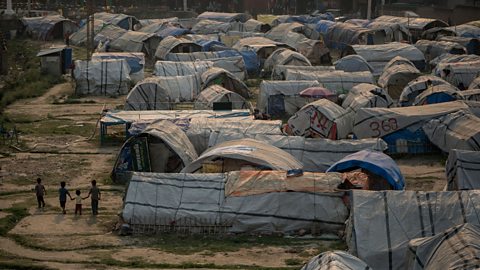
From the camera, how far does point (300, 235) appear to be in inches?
652

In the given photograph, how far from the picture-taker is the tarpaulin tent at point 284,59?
37.5 meters

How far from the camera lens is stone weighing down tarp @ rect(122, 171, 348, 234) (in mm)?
16672

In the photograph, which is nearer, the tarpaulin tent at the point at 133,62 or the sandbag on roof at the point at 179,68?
the sandbag on roof at the point at 179,68

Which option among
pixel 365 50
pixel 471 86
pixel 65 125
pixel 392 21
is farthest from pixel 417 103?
pixel 392 21

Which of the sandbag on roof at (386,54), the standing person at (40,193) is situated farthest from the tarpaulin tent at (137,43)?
the standing person at (40,193)

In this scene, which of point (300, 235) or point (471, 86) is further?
point (471, 86)

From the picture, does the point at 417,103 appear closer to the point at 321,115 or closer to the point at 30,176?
the point at 321,115

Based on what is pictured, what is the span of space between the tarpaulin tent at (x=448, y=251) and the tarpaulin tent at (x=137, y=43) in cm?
3416

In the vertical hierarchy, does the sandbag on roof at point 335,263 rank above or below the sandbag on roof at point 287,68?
above

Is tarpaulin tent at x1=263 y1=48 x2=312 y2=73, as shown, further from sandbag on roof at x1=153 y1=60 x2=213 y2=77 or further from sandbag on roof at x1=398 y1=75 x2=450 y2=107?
sandbag on roof at x1=398 y1=75 x2=450 y2=107

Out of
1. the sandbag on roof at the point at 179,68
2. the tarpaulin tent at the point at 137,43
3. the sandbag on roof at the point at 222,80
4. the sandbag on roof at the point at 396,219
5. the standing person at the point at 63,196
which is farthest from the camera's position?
the tarpaulin tent at the point at 137,43

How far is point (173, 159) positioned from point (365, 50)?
2094cm

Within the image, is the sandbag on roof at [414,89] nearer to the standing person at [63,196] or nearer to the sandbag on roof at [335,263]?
the standing person at [63,196]

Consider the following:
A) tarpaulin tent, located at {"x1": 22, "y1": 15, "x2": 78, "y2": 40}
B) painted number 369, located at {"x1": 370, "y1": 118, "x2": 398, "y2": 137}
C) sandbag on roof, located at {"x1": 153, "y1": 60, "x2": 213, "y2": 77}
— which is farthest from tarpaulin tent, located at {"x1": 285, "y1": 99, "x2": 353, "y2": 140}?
tarpaulin tent, located at {"x1": 22, "y1": 15, "x2": 78, "y2": 40}
